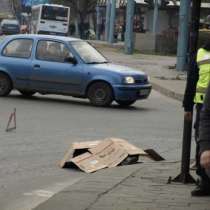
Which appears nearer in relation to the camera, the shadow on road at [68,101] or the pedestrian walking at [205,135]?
the pedestrian walking at [205,135]

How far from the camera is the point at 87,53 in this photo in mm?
18016

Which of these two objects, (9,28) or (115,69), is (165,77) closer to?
(115,69)

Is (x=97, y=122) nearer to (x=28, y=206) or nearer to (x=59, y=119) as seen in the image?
(x=59, y=119)

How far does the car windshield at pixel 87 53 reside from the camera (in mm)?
17766

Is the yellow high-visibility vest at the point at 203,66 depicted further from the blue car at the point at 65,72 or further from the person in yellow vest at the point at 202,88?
the blue car at the point at 65,72

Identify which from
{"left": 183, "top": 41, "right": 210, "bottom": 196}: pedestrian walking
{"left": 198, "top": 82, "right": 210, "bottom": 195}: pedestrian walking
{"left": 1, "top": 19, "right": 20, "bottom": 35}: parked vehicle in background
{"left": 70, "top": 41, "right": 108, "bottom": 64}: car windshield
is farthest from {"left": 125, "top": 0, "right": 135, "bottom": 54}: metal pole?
{"left": 198, "top": 82, "right": 210, "bottom": 195}: pedestrian walking

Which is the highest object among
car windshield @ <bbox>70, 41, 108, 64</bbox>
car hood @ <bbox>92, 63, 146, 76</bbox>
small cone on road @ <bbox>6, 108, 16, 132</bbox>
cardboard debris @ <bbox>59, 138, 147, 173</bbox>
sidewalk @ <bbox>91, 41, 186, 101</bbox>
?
car windshield @ <bbox>70, 41, 108, 64</bbox>

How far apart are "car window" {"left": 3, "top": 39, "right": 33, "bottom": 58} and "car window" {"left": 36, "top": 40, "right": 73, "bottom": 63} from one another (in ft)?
0.87

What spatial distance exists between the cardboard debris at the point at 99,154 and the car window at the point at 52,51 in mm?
8345

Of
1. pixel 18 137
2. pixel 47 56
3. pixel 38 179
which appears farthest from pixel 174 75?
pixel 38 179

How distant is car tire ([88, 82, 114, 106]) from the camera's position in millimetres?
17359

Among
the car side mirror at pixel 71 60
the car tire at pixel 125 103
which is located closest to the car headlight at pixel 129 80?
the car tire at pixel 125 103

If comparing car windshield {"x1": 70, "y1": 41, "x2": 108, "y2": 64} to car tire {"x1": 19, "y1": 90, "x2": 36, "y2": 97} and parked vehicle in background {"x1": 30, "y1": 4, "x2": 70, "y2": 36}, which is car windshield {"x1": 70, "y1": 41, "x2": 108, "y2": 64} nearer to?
car tire {"x1": 19, "y1": 90, "x2": 36, "y2": 97}

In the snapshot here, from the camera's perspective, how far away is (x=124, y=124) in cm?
1431
